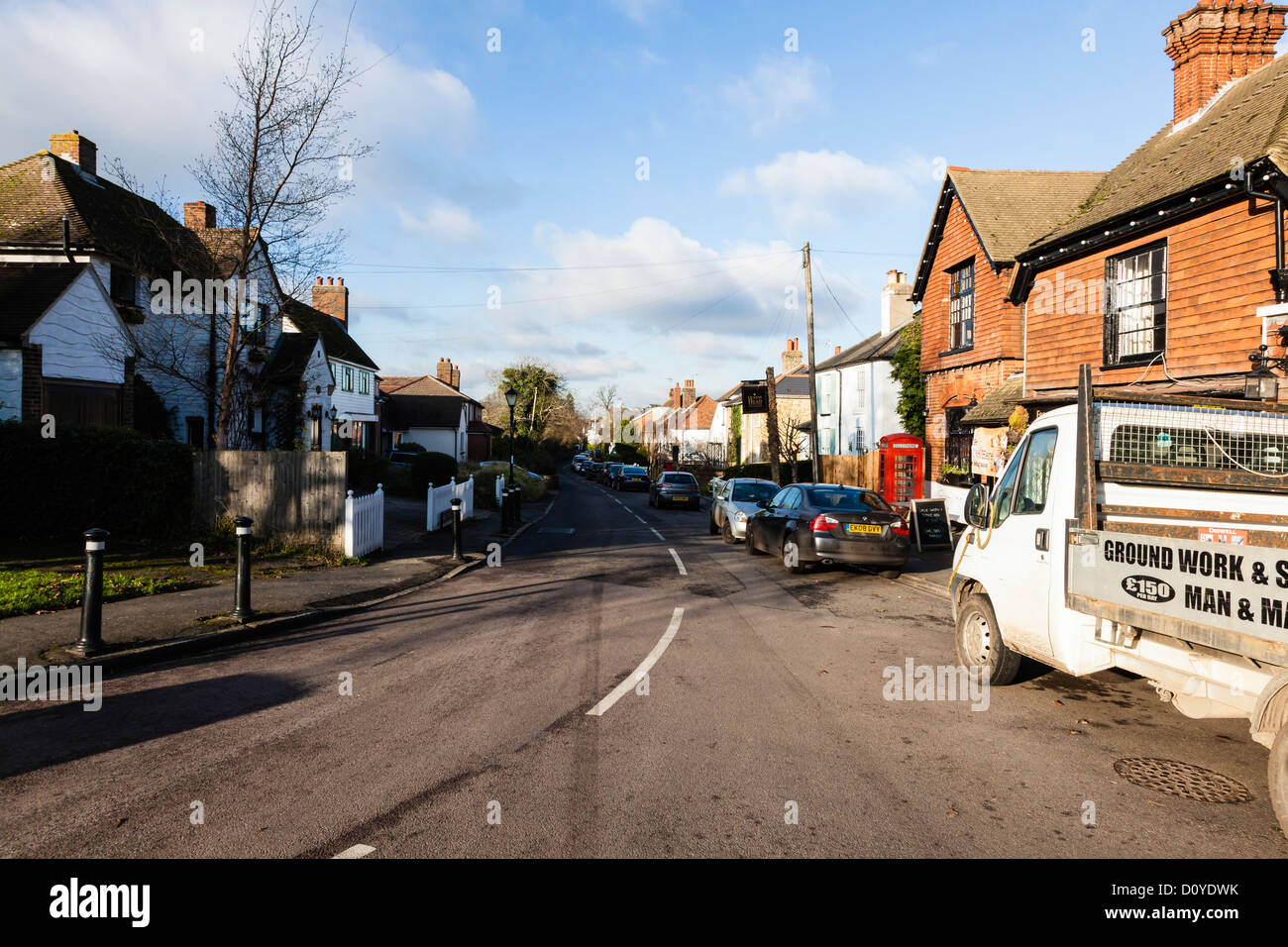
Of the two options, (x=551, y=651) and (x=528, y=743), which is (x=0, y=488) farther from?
(x=528, y=743)

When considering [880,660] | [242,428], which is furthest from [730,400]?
[880,660]

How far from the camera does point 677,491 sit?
111 feet

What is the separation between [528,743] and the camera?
529 centimetres

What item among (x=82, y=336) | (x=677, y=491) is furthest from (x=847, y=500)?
(x=677, y=491)

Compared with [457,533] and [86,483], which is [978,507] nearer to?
[457,533]

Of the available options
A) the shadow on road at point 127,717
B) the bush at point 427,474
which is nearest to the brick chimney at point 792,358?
the bush at point 427,474

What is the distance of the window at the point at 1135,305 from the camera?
14172 millimetres

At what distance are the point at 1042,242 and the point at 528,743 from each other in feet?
53.9

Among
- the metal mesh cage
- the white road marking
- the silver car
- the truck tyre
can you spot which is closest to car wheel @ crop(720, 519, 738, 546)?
the silver car

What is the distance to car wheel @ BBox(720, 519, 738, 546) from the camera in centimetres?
1923

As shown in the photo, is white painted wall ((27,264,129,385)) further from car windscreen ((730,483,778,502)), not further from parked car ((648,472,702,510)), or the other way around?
parked car ((648,472,702,510))

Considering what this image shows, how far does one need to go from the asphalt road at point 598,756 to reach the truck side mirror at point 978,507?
1.48m

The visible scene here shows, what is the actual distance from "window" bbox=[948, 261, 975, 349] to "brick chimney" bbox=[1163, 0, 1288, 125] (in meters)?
6.54

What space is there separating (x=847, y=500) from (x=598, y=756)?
9.52m
